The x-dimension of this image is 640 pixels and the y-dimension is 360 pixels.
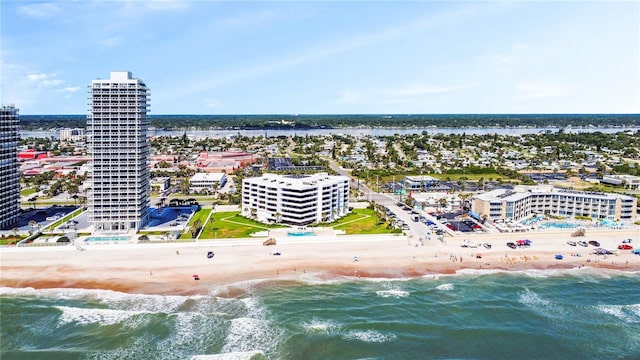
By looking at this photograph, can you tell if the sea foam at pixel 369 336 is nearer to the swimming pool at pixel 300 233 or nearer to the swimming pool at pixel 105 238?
the swimming pool at pixel 300 233

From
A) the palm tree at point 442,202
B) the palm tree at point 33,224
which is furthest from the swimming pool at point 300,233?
the palm tree at point 33,224

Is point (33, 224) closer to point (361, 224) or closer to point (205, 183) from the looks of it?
point (205, 183)

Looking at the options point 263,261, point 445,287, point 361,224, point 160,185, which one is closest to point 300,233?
point 361,224

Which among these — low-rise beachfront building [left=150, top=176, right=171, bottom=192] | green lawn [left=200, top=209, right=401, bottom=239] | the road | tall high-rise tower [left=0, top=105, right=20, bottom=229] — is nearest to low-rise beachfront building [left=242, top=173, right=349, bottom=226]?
green lawn [left=200, top=209, right=401, bottom=239]

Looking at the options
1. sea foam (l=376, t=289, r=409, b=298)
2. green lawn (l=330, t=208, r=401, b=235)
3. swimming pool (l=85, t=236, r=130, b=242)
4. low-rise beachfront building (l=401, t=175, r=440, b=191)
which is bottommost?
sea foam (l=376, t=289, r=409, b=298)

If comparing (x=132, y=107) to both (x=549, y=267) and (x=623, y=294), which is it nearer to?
(x=549, y=267)

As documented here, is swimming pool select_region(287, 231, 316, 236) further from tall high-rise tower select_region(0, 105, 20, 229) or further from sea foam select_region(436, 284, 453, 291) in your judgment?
tall high-rise tower select_region(0, 105, 20, 229)

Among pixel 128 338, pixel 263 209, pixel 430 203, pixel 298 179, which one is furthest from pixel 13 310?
pixel 430 203
